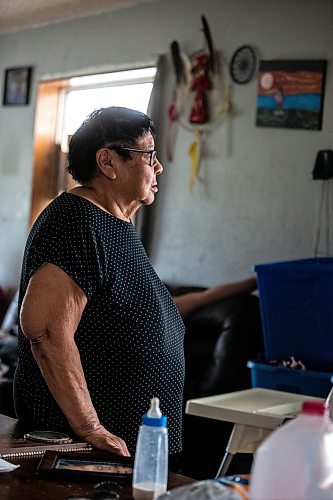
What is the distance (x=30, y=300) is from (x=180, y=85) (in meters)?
3.68

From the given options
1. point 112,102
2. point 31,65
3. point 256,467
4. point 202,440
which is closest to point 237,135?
point 112,102

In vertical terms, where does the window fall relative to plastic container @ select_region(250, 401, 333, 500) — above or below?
above

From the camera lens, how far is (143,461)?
1544mm

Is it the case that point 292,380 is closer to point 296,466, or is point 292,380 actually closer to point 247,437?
point 247,437

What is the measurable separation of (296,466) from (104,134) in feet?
4.42

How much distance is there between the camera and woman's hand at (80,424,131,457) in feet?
6.48

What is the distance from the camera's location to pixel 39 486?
5.37 feet

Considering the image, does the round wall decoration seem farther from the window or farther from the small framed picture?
the small framed picture

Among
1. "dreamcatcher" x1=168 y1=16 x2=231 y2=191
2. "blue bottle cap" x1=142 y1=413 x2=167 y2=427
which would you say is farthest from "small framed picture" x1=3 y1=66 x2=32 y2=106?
"blue bottle cap" x1=142 y1=413 x2=167 y2=427

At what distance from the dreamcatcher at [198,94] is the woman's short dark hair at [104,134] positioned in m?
2.92

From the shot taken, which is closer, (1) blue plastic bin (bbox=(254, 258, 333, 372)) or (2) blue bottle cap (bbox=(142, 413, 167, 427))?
(2) blue bottle cap (bbox=(142, 413, 167, 427))

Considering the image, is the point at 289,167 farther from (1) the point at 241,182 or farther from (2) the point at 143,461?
(2) the point at 143,461

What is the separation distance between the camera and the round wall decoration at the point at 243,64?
16.6 feet

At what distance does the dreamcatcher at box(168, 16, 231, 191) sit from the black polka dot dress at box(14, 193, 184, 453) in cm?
317
